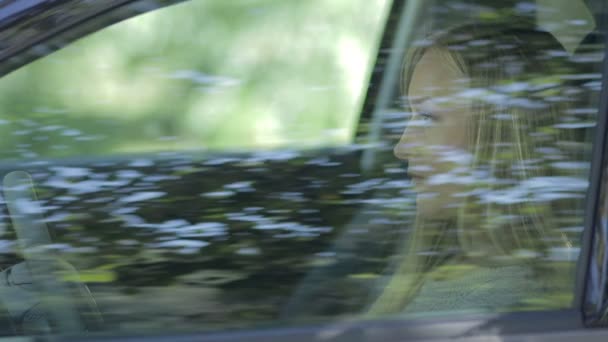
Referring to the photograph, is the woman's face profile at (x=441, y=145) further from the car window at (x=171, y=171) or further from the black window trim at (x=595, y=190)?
the black window trim at (x=595, y=190)

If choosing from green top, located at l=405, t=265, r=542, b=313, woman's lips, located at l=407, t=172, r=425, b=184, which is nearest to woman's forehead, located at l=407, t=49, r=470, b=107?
woman's lips, located at l=407, t=172, r=425, b=184

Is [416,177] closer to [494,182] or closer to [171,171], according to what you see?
[494,182]

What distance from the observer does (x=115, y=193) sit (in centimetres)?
163

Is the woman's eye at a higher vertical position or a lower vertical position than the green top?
higher

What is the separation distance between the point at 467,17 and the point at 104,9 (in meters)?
0.66

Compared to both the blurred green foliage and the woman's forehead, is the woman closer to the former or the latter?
the woman's forehead

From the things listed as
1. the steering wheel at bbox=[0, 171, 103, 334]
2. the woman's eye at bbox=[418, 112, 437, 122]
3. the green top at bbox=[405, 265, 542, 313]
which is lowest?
the green top at bbox=[405, 265, 542, 313]

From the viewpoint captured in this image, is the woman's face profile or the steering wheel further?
the woman's face profile

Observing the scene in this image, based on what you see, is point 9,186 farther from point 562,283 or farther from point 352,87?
point 562,283

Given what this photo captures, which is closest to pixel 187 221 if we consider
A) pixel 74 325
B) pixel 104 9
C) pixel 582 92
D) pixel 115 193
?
pixel 115 193

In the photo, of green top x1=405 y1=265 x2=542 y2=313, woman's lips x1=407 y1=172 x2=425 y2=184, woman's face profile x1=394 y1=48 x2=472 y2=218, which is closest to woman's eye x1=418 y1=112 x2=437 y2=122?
woman's face profile x1=394 y1=48 x2=472 y2=218

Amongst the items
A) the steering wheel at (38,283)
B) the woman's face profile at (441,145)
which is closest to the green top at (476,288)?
the woman's face profile at (441,145)

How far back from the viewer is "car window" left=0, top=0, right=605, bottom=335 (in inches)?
62.9

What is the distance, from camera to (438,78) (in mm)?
1729
